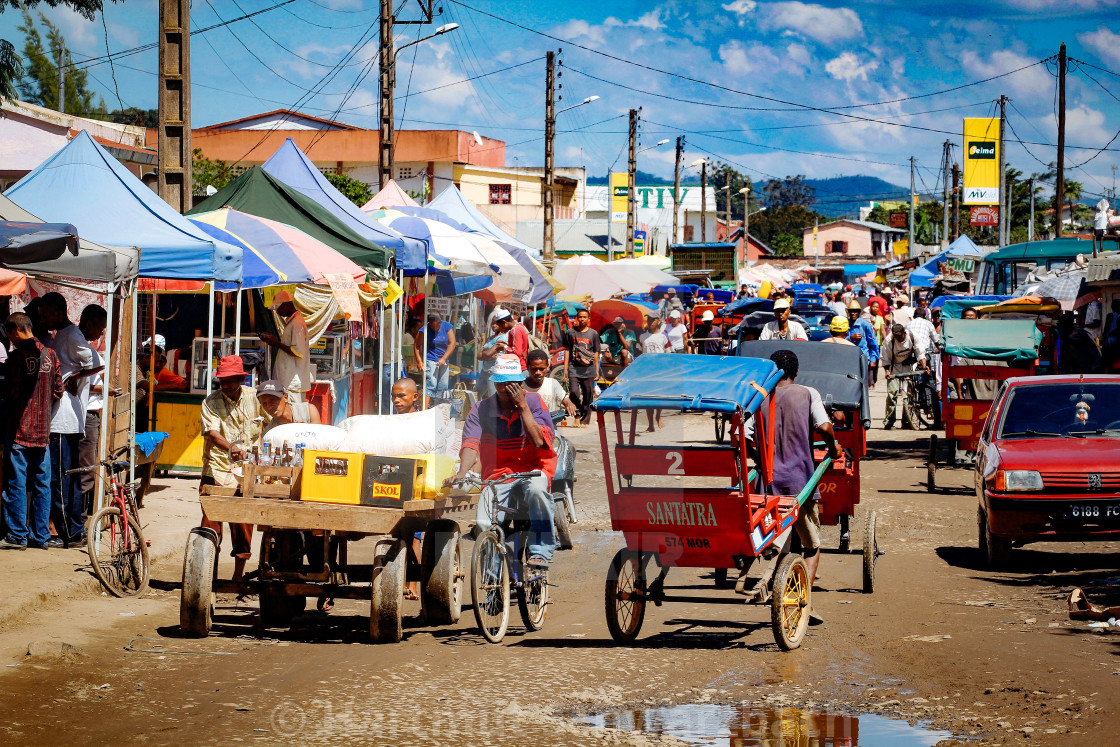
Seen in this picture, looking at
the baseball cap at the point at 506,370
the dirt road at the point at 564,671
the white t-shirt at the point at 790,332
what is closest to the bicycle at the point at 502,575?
the dirt road at the point at 564,671

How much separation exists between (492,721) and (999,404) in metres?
7.50

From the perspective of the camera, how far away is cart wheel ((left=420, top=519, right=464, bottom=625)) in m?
8.07

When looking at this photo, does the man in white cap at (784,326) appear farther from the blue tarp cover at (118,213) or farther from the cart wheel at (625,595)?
the cart wheel at (625,595)

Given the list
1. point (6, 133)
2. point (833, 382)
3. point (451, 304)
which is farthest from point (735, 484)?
point (6, 133)

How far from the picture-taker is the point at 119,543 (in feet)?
30.8

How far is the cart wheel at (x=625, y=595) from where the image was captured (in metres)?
7.70

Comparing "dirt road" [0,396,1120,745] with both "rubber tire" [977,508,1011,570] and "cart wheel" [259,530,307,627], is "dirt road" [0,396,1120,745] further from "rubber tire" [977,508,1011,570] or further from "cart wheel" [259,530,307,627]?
"rubber tire" [977,508,1011,570]

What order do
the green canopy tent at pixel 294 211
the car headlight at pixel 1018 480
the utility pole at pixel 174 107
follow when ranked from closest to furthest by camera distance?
the car headlight at pixel 1018 480, the utility pole at pixel 174 107, the green canopy tent at pixel 294 211

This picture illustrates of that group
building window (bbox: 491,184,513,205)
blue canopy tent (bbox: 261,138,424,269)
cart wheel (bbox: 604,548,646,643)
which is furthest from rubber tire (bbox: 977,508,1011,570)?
building window (bbox: 491,184,513,205)

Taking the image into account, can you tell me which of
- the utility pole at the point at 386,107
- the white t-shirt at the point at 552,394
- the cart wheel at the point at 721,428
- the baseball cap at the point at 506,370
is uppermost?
the utility pole at the point at 386,107

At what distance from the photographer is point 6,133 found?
3338cm

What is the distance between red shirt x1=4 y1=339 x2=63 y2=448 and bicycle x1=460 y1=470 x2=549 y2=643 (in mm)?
4209

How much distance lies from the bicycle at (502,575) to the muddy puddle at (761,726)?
5.55 feet

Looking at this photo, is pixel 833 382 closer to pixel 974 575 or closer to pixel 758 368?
pixel 974 575
